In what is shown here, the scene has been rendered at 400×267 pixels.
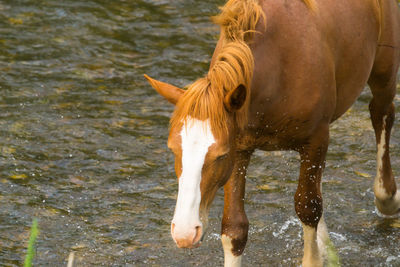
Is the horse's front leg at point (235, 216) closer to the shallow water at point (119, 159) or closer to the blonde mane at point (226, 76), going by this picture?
the shallow water at point (119, 159)

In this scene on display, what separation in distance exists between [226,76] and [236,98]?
12 centimetres

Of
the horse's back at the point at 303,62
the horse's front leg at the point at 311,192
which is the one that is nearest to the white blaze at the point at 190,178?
the horse's back at the point at 303,62

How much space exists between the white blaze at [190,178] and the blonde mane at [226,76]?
77mm

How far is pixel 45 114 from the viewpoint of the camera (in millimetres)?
7043

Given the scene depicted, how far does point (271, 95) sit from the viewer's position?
4.01 meters

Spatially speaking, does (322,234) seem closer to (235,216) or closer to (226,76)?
(235,216)

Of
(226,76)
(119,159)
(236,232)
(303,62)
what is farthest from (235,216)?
(119,159)

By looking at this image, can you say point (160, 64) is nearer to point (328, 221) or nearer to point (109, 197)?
point (109, 197)

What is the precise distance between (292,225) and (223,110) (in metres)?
1.93

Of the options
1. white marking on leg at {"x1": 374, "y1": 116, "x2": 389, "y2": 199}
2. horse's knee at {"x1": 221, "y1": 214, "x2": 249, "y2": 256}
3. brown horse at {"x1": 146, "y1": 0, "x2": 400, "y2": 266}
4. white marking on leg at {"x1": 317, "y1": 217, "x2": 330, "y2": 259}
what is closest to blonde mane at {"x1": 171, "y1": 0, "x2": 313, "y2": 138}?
brown horse at {"x1": 146, "y1": 0, "x2": 400, "y2": 266}

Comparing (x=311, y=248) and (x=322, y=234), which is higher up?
(x=311, y=248)

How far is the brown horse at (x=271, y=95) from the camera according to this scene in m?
3.55

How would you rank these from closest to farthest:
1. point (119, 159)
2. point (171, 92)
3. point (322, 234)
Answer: point (171, 92) < point (322, 234) < point (119, 159)

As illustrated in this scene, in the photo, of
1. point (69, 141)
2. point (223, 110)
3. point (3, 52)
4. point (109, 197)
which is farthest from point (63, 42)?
point (223, 110)
